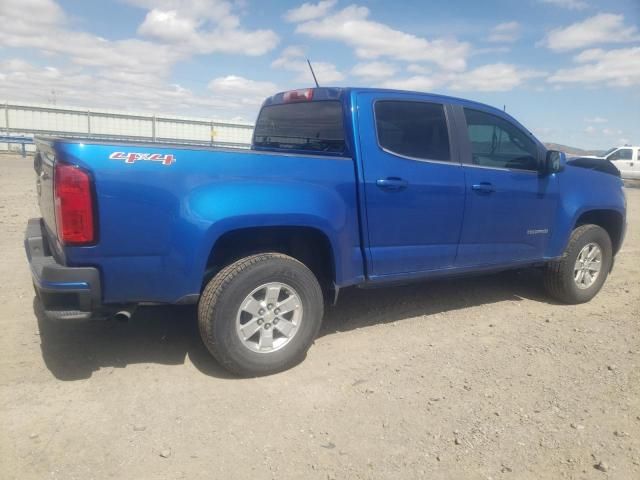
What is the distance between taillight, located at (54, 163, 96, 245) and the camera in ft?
9.13

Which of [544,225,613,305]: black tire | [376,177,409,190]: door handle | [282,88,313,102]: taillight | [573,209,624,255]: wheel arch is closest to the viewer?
[376,177,409,190]: door handle

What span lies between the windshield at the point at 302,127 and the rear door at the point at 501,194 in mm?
1105

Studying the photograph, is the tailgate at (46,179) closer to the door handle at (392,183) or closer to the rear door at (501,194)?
the door handle at (392,183)

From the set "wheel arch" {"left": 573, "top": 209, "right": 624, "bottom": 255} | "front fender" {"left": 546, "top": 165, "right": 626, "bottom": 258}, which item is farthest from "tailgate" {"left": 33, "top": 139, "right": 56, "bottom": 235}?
"wheel arch" {"left": 573, "top": 209, "right": 624, "bottom": 255}

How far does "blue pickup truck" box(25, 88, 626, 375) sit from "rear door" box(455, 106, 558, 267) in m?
0.01

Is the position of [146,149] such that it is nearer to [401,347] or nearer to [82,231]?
[82,231]

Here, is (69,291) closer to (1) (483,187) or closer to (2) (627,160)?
(1) (483,187)

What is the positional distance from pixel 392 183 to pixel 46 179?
2.29 metres

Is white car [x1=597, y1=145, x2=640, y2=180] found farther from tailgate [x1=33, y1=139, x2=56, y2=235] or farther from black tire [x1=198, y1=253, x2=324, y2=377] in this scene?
tailgate [x1=33, y1=139, x2=56, y2=235]

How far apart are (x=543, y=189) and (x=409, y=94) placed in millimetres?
1610

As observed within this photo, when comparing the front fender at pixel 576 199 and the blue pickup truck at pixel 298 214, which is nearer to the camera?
the blue pickup truck at pixel 298 214

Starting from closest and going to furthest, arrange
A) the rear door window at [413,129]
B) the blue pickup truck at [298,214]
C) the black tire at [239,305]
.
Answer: the blue pickup truck at [298,214]
the black tire at [239,305]
the rear door window at [413,129]

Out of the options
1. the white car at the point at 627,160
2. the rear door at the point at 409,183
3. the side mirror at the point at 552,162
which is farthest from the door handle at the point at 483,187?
the white car at the point at 627,160

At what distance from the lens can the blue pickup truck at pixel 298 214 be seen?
2.91m
